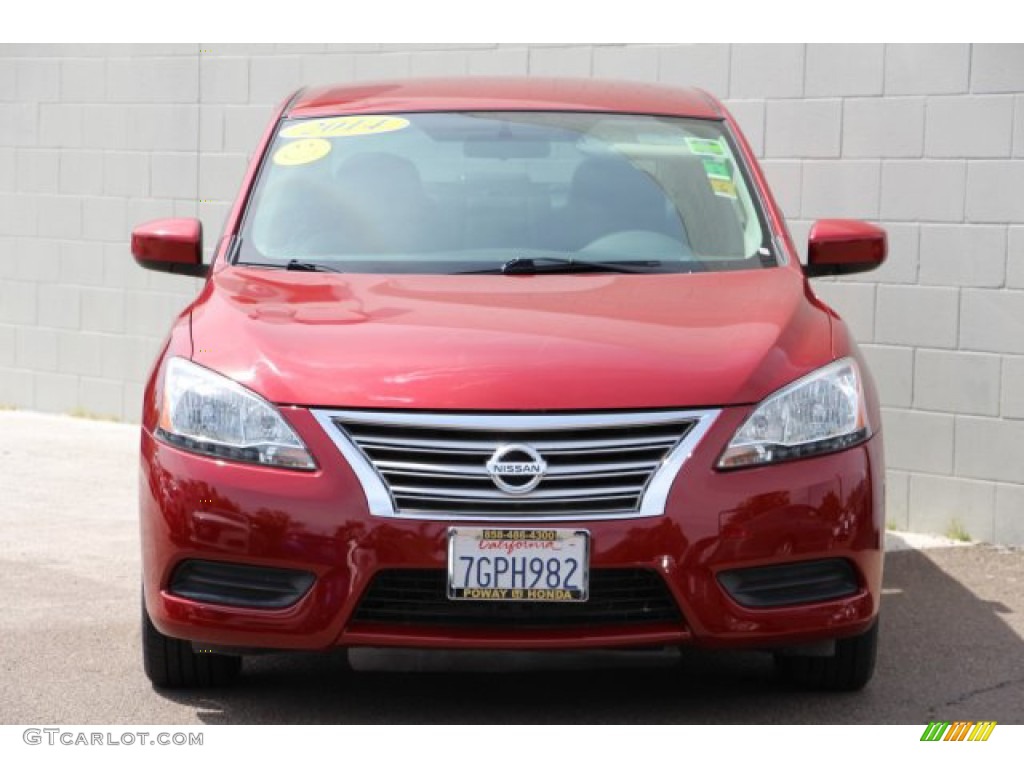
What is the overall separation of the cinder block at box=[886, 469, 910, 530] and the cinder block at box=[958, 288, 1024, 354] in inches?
24.9

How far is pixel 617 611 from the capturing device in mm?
4719

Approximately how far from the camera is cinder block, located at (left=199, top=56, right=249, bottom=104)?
10.6 metres

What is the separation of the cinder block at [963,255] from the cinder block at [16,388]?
6.00m

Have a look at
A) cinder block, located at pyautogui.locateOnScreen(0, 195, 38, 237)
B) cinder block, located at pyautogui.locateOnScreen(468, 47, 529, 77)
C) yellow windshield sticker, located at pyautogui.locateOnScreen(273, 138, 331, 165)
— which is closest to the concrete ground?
yellow windshield sticker, located at pyautogui.locateOnScreen(273, 138, 331, 165)

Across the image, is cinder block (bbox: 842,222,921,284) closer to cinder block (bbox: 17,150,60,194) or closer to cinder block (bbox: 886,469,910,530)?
cinder block (bbox: 886,469,910,530)

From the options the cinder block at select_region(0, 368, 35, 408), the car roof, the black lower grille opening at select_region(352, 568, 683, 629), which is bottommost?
the cinder block at select_region(0, 368, 35, 408)

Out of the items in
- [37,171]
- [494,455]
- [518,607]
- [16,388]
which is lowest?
[16,388]

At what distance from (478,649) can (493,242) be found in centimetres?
153

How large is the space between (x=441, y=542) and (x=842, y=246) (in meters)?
2.00

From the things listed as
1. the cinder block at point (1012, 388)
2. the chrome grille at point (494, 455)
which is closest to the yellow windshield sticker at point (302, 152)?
the chrome grille at point (494, 455)

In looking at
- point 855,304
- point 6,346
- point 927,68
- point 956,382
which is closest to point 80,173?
point 6,346

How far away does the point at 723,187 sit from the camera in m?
6.11

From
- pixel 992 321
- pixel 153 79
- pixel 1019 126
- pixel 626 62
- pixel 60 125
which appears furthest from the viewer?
pixel 60 125

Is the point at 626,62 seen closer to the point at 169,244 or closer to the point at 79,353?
the point at 169,244
